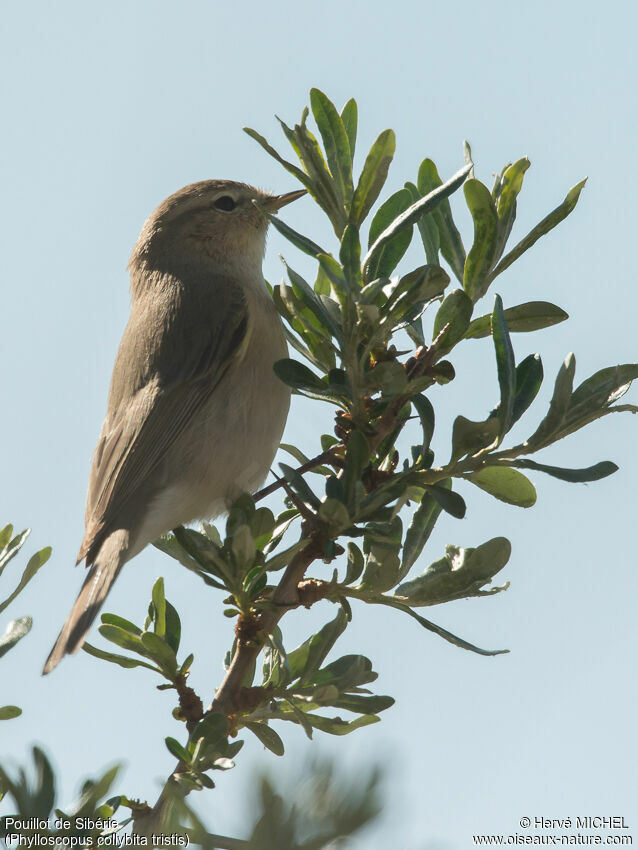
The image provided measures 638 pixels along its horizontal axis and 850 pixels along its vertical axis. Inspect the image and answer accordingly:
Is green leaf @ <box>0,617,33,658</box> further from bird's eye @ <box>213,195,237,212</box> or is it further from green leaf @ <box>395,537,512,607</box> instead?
bird's eye @ <box>213,195,237,212</box>

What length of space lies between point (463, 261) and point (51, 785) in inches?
→ 65.8

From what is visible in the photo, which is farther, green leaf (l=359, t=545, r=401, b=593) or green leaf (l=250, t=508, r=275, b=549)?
green leaf (l=250, t=508, r=275, b=549)

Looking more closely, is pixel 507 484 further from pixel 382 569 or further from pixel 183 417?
pixel 183 417

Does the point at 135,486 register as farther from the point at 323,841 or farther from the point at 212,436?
the point at 323,841

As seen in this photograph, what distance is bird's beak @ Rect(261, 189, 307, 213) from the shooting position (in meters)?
4.93

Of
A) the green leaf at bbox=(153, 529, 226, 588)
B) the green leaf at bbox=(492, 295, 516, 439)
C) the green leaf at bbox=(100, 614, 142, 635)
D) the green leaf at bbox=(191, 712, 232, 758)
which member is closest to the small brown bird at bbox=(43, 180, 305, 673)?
the green leaf at bbox=(153, 529, 226, 588)

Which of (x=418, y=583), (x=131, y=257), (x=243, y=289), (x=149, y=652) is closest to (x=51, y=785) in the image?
(x=149, y=652)

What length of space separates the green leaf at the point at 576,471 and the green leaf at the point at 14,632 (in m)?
1.30

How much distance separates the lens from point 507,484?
2633mm

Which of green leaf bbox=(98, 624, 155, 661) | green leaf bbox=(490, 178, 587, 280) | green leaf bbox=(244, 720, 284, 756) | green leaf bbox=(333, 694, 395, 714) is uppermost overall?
green leaf bbox=(490, 178, 587, 280)

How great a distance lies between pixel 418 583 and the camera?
102 inches

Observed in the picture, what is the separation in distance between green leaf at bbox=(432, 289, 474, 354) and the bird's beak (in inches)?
97.8

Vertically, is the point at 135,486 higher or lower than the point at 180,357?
lower

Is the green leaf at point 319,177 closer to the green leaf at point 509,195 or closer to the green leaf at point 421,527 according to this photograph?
the green leaf at point 509,195
